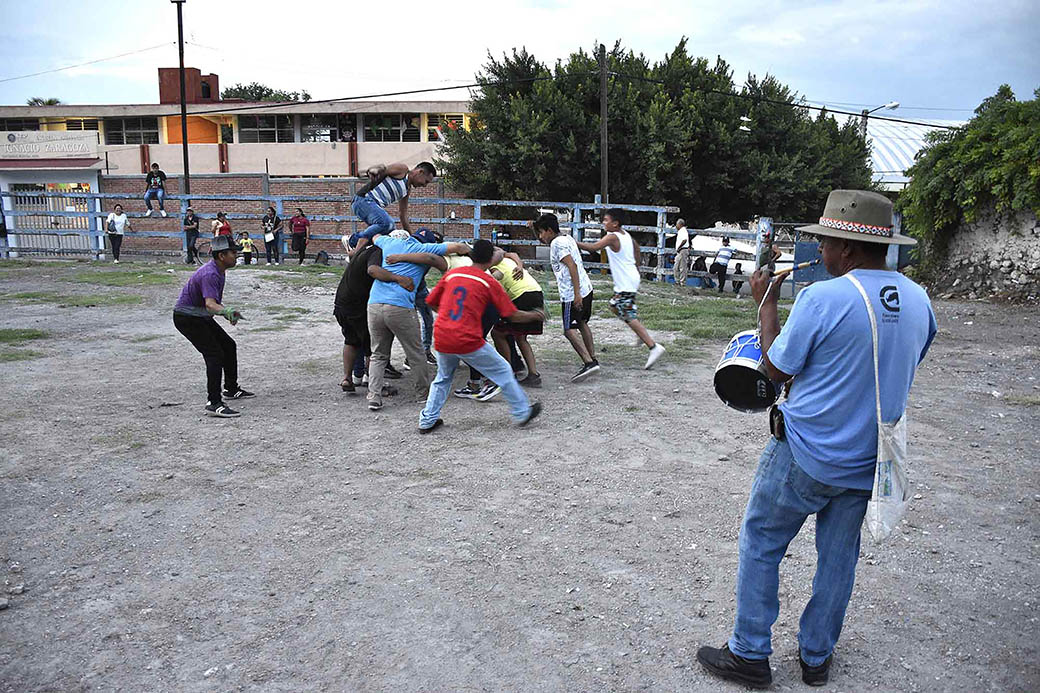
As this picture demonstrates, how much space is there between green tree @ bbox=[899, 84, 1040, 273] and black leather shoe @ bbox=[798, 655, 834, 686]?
14.3 meters

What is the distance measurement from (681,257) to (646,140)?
27.3 feet

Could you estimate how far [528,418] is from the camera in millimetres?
7020

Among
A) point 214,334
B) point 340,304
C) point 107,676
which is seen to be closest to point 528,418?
point 340,304

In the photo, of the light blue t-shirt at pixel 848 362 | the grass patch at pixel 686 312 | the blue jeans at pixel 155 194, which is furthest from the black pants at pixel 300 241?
the light blue t-shirt at pixel 848 362

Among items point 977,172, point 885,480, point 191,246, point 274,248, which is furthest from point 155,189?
point 885,480

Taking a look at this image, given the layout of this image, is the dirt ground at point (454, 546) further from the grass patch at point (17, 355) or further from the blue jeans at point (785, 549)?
the grass patch at point (17, 355)

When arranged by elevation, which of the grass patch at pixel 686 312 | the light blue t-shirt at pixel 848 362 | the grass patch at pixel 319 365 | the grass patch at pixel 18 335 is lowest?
the grass patch at pixel 18 335

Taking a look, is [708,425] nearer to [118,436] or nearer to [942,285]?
[118,436]

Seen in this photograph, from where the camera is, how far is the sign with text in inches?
1585

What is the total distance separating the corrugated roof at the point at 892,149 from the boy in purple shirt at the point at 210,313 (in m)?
34.8

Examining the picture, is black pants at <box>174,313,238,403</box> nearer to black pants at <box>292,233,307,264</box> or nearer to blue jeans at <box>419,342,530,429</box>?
blue jeans at <box>419,342,530,429</box>

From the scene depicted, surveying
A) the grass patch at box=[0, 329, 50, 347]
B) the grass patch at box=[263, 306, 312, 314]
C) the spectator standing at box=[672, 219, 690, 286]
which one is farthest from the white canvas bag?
the spectator standing at box=[672, 219, 690, 286]

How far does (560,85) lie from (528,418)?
23.1 metres

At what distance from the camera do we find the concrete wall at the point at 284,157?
39406 millimetres
